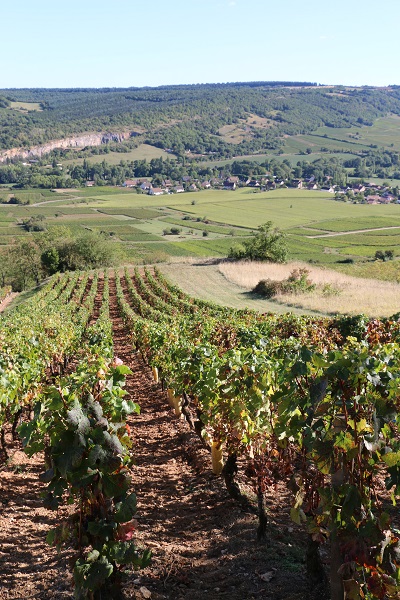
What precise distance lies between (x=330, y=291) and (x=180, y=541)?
31.0 meters

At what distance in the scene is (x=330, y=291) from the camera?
118ft

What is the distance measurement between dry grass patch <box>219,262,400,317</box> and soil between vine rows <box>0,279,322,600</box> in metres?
21.2

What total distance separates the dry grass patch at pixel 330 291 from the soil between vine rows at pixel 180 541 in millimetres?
21239

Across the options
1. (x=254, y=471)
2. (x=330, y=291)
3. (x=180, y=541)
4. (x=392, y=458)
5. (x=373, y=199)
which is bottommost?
(x=330, y=291)

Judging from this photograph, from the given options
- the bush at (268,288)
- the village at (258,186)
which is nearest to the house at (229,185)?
the village at (258,186)

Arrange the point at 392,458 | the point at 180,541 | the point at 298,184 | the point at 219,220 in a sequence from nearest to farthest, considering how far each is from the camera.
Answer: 1. the point at 392,458
2. the point at 180,541
3. the point at 219,220
4. the point at 298,184

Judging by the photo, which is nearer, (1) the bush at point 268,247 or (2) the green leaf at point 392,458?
(2) the green leaf at point 392,458

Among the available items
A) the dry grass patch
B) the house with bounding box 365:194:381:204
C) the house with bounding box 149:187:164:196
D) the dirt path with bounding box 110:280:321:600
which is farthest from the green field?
the dirt path with bounding box 110:280:321:600

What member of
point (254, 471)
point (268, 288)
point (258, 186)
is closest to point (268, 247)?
point (268, 288)

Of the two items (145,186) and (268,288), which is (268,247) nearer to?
(268,288)

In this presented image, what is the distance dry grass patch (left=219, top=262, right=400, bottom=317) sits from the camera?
3039cm

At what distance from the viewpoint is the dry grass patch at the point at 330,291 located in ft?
99.7

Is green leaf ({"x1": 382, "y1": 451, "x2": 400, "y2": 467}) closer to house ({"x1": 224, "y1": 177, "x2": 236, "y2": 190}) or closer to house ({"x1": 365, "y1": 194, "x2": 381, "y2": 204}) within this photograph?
house ({"x1": 365, "y1": 194, "x2": 381, "y2": 204})

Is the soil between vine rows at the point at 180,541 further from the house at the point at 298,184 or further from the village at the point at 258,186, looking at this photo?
the house at the point at 298,184
